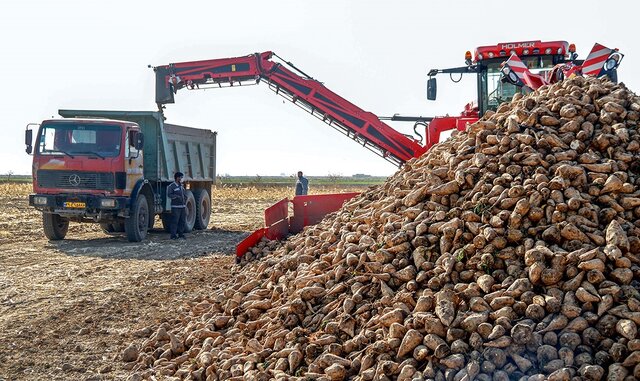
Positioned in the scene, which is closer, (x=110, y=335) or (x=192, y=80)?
(x=110, y=335)

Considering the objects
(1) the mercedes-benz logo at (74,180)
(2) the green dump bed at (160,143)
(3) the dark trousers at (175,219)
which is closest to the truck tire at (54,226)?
(1) the mercedes-benz logo at (74,180)

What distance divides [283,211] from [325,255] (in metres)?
3.54

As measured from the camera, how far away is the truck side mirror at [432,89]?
10531 millimetres

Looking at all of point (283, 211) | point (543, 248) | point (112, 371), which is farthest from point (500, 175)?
point (283, 211)

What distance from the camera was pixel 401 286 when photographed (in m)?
5.00

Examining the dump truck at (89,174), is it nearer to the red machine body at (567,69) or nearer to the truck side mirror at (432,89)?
the truck side mirror at (432,89)

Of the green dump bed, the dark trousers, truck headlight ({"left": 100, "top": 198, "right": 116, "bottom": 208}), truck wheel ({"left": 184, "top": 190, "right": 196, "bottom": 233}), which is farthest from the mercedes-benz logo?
truck wheel ({"left": 184, "top": 190, "right": 196, "bottom": 233})

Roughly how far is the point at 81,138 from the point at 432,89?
21.0ft

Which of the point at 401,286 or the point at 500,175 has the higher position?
the point at 500,175

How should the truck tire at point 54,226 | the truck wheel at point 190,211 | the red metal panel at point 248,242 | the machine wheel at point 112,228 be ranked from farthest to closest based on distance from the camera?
the truck wheel at point 190,211, the machine wheel at point 112,228, the truck tire at point 54,226, the red metal panel at point 248,242

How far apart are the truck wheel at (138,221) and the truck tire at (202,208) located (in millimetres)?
2524

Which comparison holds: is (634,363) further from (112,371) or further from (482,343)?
(112,371)

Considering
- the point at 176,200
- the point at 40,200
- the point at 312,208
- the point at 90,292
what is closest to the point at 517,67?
the point at 312,208

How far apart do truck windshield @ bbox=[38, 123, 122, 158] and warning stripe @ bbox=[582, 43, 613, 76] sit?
7.99 metres
